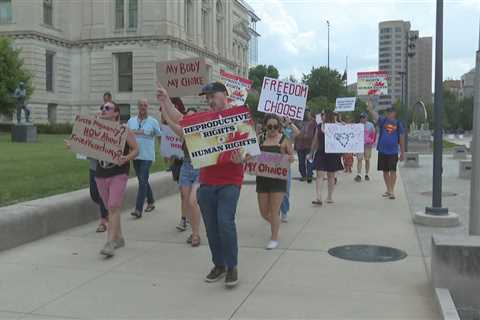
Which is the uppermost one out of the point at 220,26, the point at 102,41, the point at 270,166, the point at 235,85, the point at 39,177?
the point at 220,26

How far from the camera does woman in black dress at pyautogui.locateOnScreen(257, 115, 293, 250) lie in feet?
24.3

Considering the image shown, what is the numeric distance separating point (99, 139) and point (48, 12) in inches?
2183

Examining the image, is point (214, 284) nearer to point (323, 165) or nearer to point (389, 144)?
point (323, 165)

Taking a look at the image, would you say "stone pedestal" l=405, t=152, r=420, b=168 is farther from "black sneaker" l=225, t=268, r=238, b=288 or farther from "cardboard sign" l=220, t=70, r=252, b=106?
"black sneaker" l=225, t=268, r=238, b=288

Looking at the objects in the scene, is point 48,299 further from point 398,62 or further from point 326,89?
point 326,89

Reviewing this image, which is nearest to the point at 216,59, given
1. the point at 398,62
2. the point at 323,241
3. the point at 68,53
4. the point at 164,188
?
the point at 68,53

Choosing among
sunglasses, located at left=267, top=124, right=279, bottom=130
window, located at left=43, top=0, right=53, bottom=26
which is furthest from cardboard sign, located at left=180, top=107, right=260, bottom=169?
window, located at left=43, top=0, right=53, bottom=26

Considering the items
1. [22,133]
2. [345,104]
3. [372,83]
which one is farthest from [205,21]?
[372,83]

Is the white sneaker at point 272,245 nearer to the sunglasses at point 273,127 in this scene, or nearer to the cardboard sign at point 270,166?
the cardboard sign at point 270,166

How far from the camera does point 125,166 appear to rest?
7.22m

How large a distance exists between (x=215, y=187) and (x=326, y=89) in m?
82.8

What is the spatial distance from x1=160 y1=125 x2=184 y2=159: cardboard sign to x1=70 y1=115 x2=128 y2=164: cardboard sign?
1441mm

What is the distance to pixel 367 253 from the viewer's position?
7.05 meters

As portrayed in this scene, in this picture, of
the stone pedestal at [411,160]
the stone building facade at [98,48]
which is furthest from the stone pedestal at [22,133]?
the stone building facade at [98,48]
